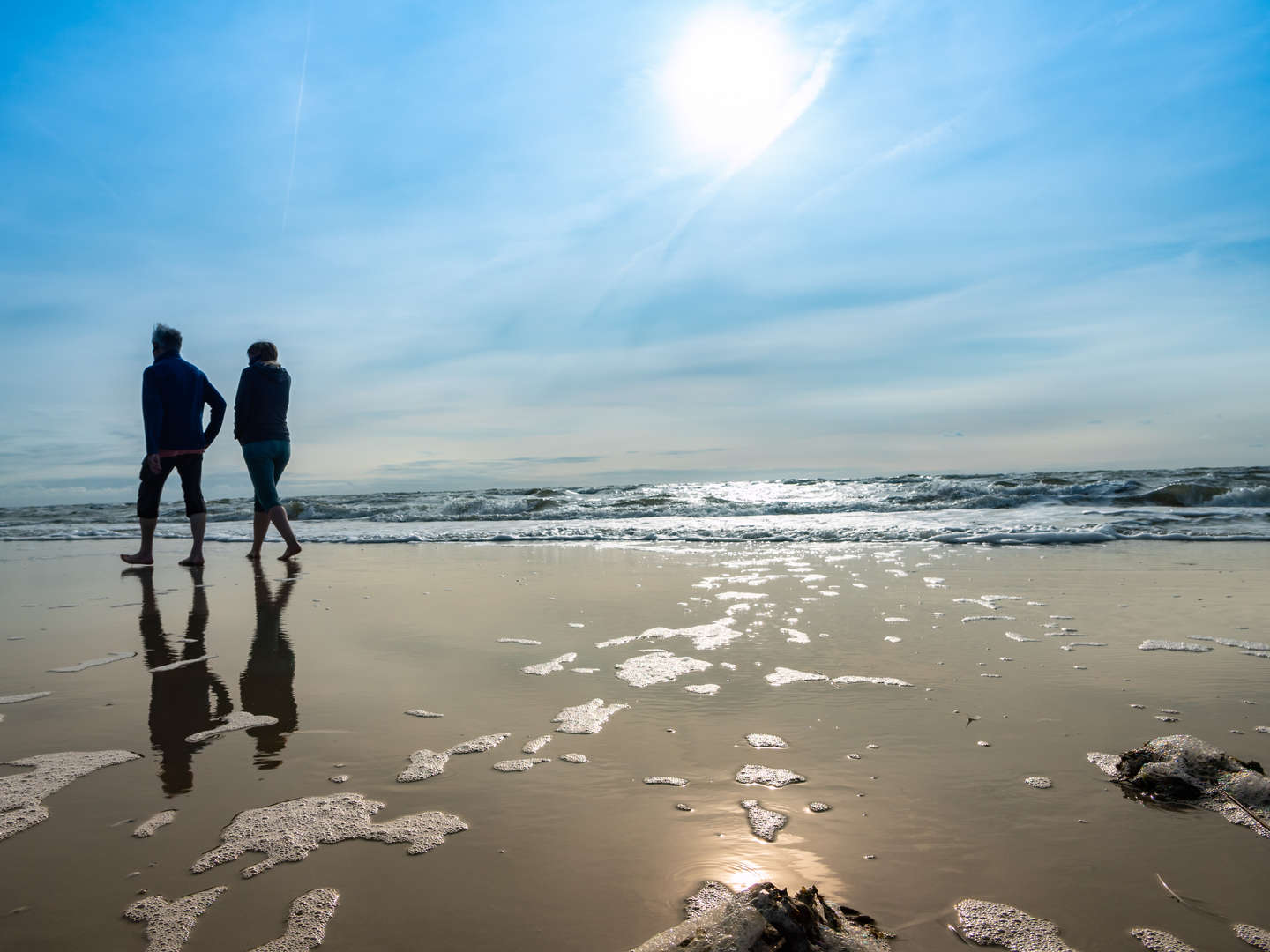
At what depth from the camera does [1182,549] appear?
21.9ft

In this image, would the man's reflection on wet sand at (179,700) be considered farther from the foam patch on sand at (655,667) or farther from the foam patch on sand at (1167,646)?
the foam patch on sand at (1167,646)

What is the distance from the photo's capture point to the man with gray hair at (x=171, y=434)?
21.0 feet

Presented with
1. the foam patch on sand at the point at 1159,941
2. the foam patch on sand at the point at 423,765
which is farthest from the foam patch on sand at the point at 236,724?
the foam patch on sand at the point at 1159,941

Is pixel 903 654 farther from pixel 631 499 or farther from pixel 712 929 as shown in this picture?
pixel 631 499

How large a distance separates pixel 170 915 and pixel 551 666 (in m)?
1.70

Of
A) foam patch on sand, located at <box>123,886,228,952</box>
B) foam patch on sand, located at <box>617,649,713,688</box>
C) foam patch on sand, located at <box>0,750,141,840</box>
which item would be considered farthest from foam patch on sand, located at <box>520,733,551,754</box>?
foam patch on sand, located at <box>0,750,141,840</box>

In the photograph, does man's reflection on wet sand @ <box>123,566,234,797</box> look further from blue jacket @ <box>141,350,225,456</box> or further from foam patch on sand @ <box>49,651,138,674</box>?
blue jacket @ <box>141,350,225,456</box>

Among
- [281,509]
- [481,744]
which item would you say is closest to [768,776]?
[481,744]

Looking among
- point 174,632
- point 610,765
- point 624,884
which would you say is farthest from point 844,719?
point 174,632

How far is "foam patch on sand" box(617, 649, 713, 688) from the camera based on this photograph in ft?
8.77

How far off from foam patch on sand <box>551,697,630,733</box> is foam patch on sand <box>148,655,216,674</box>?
1730 millimetres

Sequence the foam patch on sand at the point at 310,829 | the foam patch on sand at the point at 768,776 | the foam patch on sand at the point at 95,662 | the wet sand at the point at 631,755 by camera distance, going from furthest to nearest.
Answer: the foam patch on sand at the point at 95,662 → the foam patch on sand at the point at 768,776 → the foam patch on sand at the point at 310,829 → the wet sand at the point at 631,755

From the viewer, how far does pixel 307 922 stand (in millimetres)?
1244

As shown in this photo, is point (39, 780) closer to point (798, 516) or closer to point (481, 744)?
point (481, 744)
